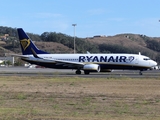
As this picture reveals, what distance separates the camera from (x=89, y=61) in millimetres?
50750

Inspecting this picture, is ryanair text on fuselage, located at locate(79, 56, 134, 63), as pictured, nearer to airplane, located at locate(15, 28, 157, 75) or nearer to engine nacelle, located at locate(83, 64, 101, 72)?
airplane, located at locate(15, 28, 157, 75)

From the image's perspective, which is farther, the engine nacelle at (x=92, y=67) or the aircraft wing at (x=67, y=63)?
the aircraft wing at (x=67, y=63)

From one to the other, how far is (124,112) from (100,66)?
1401 inches

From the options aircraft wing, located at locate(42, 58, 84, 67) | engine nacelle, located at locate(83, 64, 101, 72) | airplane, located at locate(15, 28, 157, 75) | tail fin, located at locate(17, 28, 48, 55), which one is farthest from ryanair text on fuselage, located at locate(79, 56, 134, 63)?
tail fin, located at locate(17, 28, 48, 55)

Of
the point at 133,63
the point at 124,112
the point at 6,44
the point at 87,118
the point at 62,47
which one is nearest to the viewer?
the point at 87,118

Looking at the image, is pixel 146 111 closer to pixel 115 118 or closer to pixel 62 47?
pixel 115 118

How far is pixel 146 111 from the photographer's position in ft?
48.3

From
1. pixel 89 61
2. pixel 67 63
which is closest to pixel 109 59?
pixel 89 61

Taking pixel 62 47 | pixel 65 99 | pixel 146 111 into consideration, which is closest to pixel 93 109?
pixel 146 111

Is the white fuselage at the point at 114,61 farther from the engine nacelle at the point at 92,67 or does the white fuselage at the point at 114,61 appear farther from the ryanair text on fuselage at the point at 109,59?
the engine nacelle at the point at 92,67

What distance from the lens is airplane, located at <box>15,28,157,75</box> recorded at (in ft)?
160

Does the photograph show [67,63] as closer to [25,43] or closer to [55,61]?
[55,61]

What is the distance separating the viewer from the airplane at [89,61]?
48719 mm

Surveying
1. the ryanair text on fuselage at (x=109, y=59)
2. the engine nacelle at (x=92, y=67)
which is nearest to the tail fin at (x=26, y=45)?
the ryanair text on fuselage at (x=109, y=59)
